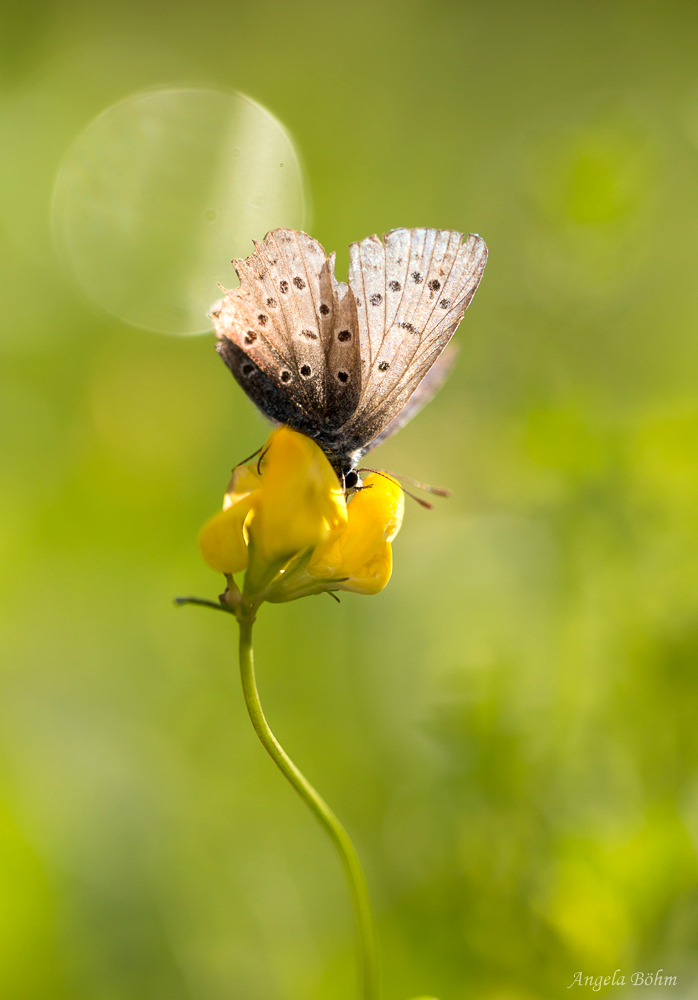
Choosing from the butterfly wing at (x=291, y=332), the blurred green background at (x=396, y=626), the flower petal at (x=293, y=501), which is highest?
the butterfly wing at (x=291, y=332)

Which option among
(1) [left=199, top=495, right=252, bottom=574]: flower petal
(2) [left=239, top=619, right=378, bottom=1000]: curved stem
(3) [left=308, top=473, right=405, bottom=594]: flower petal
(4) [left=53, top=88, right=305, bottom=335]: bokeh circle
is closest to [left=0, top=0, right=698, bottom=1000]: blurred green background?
(4) [left=53, top=88, right=305, bottom=335]: bokeh circle

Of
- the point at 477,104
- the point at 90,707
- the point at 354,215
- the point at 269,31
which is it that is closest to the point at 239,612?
the point at 90,707

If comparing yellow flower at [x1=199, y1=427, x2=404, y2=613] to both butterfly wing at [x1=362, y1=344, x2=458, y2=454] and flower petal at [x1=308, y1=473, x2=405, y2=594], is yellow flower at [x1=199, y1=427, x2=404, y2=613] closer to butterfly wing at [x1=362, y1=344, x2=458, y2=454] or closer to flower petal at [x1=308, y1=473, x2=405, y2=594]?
flower petal at [x1=308, y1=473, x2=405, y2=594]

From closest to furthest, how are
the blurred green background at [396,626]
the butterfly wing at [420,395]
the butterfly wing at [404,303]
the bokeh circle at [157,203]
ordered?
the butterfly wing at [404,303]
the butterfly wing at [420,395]
the blurred green background at [396,626]
the bokeh circle at [157,203]

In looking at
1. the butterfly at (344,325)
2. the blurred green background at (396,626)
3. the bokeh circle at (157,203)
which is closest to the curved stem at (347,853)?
the butterfly at (344,325)

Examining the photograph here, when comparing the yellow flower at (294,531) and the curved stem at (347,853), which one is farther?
the yellow flower at (294,531)

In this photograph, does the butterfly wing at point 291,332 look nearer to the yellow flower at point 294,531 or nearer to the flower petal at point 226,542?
the yellow flower at point 294,531

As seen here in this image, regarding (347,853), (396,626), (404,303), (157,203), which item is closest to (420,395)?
(404,303)
